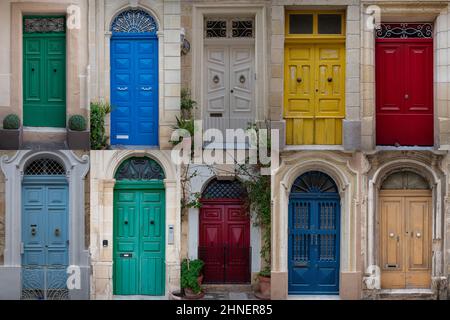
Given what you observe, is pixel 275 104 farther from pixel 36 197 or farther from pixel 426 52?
pixel 36 197

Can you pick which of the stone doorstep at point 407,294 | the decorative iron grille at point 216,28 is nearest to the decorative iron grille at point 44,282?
the decorative iron grille at point 216,28

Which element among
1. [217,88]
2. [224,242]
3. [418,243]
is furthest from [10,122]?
[418,243]

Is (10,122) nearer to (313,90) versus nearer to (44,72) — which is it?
(44,72)

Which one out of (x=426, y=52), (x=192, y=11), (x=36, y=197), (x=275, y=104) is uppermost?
(x=192, y=11)

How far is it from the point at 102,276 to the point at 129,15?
4.22m

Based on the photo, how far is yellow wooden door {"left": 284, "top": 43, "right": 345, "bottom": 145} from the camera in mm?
9445

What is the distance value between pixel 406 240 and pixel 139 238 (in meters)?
4.30

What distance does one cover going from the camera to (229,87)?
9594 mm

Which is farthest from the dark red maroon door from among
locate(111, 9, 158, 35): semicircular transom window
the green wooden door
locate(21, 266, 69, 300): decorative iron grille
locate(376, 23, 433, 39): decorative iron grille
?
locate(376, 23, 433, 39): decorative iron grille

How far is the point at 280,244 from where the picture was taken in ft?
30.9

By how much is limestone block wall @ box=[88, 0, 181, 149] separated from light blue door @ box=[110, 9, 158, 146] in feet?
0.36

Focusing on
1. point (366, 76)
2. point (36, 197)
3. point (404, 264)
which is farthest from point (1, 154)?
point (404, 264)

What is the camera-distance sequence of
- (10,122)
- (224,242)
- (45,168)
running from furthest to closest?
(224,242) → (45,168) → (10,122)

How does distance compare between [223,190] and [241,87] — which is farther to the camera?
[223,190]
